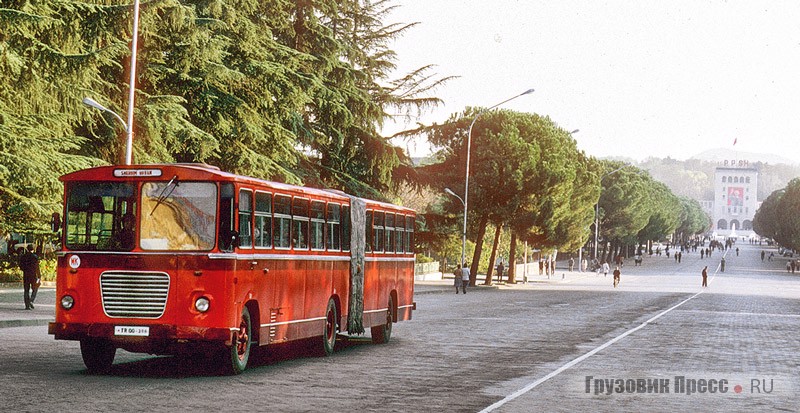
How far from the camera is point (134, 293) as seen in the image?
1595 cm

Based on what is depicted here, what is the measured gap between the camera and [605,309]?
43.2 meters

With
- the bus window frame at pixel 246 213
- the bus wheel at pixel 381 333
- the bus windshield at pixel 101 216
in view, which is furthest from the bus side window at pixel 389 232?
the bus windshield at pixel 101 216

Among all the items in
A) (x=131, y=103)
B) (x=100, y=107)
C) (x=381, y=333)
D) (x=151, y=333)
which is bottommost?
(x=381, y=333)

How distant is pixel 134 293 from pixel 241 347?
1615 millimetres

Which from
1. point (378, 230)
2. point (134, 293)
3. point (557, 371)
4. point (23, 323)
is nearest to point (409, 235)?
point (378, 230)

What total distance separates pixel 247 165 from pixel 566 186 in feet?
113

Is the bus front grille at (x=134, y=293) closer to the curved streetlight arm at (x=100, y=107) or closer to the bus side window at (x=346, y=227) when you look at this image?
the bus side window at (x=346, y=227)

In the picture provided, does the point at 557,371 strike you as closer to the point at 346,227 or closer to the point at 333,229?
the point at 333,229

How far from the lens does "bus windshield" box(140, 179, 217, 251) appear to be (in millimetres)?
16047

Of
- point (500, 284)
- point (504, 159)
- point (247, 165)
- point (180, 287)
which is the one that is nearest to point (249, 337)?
point (180, 287)

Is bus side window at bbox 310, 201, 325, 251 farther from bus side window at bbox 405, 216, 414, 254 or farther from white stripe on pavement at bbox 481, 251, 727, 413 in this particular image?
bus side window at bbox 405, 216, 414, 254

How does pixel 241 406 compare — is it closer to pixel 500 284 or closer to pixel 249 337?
pixel 249 337

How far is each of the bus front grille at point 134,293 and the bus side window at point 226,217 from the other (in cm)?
84

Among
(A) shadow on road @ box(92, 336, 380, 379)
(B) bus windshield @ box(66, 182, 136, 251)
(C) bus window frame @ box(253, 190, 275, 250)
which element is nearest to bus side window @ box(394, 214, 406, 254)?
(A) shadow on road @ box(92, 336, 380, 379)
